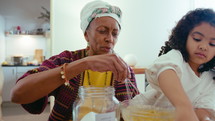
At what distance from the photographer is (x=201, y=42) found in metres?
0.65

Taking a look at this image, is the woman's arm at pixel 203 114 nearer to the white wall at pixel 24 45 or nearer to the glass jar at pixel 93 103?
the glass jar at pixel 93 103

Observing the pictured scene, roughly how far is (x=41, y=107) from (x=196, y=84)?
659 mm

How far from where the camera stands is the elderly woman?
606 mm

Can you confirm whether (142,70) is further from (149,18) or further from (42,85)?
(42,85)

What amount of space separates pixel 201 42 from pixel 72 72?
18.7 inches

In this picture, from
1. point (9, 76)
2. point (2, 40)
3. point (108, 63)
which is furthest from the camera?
point (2, 40)

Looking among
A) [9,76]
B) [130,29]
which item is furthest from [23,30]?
[130,29]

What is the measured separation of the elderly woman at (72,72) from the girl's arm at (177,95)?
0.13 m

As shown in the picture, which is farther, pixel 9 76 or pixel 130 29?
pixel 9 76

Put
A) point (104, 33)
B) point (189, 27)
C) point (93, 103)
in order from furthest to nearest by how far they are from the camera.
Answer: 1. point (104, 33)
2. point (189, 27)
3. point (93, 103)

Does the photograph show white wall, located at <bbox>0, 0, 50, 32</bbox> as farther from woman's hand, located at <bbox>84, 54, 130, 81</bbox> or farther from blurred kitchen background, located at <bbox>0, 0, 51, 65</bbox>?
woman's hand, located at <bbox>84, 54, 130, 81</bbox>

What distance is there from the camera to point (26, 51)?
4.85 m

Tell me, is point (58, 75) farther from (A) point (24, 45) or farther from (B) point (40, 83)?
(A) point (24, 45)

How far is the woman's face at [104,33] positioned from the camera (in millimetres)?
836
